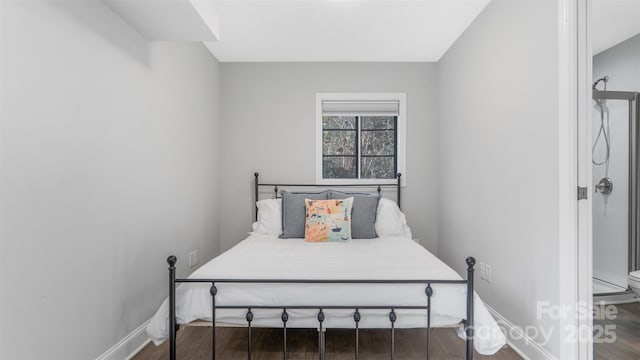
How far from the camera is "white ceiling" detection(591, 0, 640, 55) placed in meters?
1.45

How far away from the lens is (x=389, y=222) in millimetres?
3129

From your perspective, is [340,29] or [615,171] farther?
[340,29]

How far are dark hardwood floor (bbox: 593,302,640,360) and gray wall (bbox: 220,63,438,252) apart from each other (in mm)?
2054

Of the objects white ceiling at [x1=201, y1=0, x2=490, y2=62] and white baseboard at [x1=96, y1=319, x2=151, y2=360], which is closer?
white baseboard at [x1=96, y1=319, x2=151, y2=360]

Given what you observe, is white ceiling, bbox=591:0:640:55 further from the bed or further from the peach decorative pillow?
the peach decorative pillow

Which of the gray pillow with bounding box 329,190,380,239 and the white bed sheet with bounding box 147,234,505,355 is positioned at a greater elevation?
the gray pillow with bounding box 329,190,380,239

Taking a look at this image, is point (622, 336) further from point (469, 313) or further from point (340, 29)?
point (340, 29)

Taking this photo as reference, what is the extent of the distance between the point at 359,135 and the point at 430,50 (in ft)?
3.64

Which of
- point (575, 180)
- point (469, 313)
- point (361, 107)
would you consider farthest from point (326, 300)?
point (361, 107)

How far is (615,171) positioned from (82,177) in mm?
2542

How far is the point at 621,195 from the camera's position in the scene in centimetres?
157

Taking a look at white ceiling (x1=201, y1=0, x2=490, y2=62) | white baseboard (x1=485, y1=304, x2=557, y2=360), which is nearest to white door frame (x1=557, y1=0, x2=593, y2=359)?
white baseboard (x1=485, y1=304, x2=557, y2=360)

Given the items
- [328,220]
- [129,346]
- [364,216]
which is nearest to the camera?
[129,346]

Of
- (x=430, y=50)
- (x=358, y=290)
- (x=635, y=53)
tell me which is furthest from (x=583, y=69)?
(x=430, y=50)
